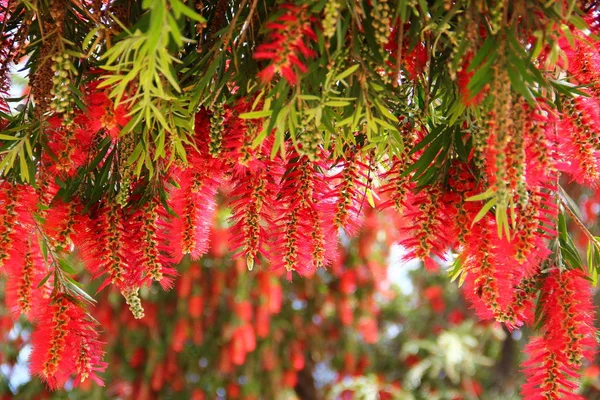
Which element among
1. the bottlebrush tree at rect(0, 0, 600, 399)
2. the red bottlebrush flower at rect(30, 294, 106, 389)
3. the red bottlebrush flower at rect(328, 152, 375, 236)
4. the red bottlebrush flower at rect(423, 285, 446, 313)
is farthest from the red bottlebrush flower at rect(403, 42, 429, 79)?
the red bottlebrush flower at rect(423, 285, 446, 313)

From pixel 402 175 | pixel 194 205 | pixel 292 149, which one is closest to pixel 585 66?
pixel 402 175

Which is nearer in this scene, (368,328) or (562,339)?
(562,339)

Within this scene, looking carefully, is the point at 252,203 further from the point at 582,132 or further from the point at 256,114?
the point at 582,132

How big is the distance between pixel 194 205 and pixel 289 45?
0.92 ft

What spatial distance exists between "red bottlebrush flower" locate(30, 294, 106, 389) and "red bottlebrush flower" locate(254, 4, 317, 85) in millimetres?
387

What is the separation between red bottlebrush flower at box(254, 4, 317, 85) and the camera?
62 centimetres

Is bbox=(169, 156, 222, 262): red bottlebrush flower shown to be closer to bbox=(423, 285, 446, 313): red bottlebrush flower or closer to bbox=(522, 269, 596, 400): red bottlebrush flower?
bbox=(522, 269, 596, 400): red bottlebrush flower

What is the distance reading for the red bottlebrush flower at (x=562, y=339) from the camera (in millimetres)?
816

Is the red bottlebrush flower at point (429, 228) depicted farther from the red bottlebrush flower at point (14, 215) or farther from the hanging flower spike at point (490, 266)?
the red bottlebrush flower at point (14, 215)

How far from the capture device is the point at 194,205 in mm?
843

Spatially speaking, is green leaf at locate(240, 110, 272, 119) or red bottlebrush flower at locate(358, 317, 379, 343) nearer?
green leaf at locate(240, 110, 272, 119)

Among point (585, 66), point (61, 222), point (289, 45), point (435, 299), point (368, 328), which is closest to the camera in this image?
point (289, 45)

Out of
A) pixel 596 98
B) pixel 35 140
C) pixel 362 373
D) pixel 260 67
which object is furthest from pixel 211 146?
pixel 362 373

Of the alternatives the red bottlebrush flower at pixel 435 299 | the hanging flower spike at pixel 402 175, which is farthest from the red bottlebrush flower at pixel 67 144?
the red bottlebrush flower at pixel 435 299
